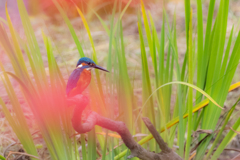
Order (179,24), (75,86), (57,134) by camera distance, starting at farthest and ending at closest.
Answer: (179,24), (57,134), (75,86)

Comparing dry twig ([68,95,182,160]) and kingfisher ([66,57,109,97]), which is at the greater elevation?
kingfisher ([66,57,109,97])

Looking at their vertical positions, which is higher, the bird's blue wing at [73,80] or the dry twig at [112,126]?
the bird's blue wing at [73,80]

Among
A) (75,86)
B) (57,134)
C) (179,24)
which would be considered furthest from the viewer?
(179,24)

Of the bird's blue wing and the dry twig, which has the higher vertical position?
the bird's blue wing

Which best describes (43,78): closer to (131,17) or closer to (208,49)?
(208,49)

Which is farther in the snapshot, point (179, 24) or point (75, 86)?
point (179, 24)

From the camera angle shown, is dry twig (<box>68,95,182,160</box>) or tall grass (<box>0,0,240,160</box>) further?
tall grass (<box>0,0,240,160</box>)

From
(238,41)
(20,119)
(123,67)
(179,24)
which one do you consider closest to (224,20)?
(238,41)

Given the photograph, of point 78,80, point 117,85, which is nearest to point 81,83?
point 78,80

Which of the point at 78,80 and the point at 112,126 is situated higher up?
the point at 78,80

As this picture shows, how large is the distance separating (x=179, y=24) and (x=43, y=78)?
1480mm

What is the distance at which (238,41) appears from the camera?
533 mm

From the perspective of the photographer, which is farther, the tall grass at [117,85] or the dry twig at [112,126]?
the tall grass at [117,85]

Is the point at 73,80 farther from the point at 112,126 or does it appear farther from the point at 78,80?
the point at 112,126
